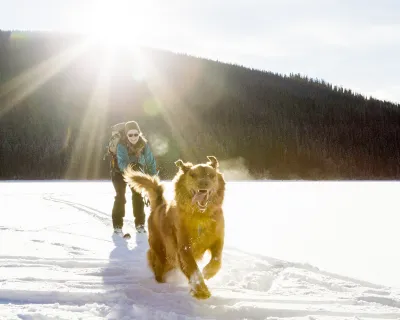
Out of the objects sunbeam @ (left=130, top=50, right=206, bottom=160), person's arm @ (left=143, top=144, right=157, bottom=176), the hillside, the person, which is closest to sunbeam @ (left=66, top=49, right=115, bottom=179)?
the hillside

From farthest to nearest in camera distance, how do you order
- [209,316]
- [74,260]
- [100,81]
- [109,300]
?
[100,81] < [74,260] < [109,300] < [209,316]

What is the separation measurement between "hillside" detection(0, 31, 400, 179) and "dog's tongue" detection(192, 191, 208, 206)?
67828 mm

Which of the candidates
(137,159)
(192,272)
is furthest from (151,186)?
(137,159)

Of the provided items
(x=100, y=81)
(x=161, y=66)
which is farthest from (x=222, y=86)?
(x=100, y=81)

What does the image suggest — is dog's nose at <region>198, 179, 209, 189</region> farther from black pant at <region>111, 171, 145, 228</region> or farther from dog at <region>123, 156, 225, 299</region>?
black pant at <region>111, 171, 145, 228</region>

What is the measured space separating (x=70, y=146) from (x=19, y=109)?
20836mm

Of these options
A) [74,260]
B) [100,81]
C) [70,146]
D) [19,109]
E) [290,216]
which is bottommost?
[74,260]

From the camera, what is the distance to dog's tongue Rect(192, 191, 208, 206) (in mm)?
4379

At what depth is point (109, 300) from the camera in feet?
13.0

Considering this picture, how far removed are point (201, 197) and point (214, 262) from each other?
669 millimetres

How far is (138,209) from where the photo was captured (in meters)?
8.70

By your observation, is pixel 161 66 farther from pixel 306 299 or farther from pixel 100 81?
pixel 306 299

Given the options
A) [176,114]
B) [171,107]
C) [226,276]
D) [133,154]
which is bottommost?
[226,276]

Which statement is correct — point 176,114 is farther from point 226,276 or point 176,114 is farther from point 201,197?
point 201,197
